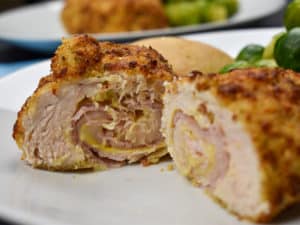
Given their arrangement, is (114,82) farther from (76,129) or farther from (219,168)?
(219,168)

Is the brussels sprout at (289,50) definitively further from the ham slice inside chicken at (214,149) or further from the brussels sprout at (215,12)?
the brussels sprout at (215,12)

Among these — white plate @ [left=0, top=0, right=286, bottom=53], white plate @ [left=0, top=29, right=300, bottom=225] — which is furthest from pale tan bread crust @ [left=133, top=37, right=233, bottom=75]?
white plate @ [left=0, top=0, right=286, bottom=53]

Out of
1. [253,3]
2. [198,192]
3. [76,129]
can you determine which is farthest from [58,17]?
[198,192]

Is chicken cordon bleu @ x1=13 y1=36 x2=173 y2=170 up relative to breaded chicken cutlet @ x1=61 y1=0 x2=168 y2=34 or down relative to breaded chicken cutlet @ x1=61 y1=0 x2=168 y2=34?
up

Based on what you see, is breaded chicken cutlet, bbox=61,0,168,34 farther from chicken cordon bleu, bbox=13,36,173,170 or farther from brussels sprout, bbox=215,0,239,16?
chicken cordon bleu, bbox=13,36,173,170

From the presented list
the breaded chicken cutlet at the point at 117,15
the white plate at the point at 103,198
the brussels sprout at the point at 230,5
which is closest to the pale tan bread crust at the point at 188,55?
the white plate at the point at 103,198

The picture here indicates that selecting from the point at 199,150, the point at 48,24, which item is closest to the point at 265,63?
the point at 199,150

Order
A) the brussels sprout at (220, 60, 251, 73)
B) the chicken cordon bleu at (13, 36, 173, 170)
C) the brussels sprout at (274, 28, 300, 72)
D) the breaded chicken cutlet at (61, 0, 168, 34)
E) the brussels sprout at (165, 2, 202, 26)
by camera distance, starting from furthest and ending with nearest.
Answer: the brussels sprout at (165, 2, 202, 26), the breaded chicken cutlet at (61, 0, 168, 34), the brussels sprout at (220, 60, 251, 73), the brussels sprout at (274, 28, 300, 72), the chicken cordon bleu at (13, 36, 173, 170)
